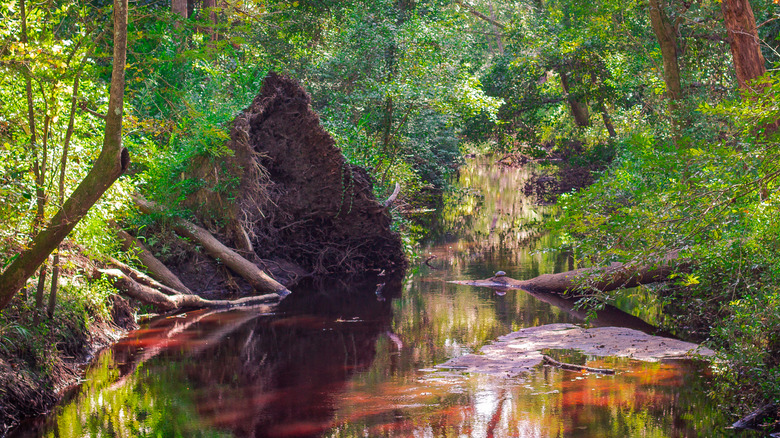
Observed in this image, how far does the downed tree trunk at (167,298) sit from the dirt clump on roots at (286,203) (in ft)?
2.91

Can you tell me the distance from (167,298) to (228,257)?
2.14 meters

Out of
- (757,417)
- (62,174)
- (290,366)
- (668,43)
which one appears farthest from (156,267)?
(668,43)

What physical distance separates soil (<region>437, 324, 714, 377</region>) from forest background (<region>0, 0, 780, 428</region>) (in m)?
0.77

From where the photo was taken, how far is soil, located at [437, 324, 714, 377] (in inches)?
366

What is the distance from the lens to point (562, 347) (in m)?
10.1

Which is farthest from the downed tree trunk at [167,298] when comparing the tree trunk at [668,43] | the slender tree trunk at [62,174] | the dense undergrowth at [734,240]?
the tree trunk at [668,43]

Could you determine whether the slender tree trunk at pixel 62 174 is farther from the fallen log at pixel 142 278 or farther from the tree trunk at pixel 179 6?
the tree trunk at pixel 179 6

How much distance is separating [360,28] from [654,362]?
15412 millimetres

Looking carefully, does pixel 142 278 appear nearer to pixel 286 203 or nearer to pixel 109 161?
pixel 286 203

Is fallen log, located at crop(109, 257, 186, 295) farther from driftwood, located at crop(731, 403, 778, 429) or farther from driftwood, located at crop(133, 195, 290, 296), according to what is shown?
driftwood, located at crop(731, 403, 778, 429)

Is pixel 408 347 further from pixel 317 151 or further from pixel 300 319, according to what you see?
pixel 317 151

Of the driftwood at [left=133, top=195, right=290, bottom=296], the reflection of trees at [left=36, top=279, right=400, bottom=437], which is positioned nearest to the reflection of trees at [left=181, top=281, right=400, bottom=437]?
the reflection of trees at [left=36, top=279, right=400, bottom=437]

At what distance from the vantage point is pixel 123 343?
10.8 m

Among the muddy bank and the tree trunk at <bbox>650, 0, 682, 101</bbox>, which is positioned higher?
the tree trunk at <bbox>650, 0, 682, 101</bbox>
